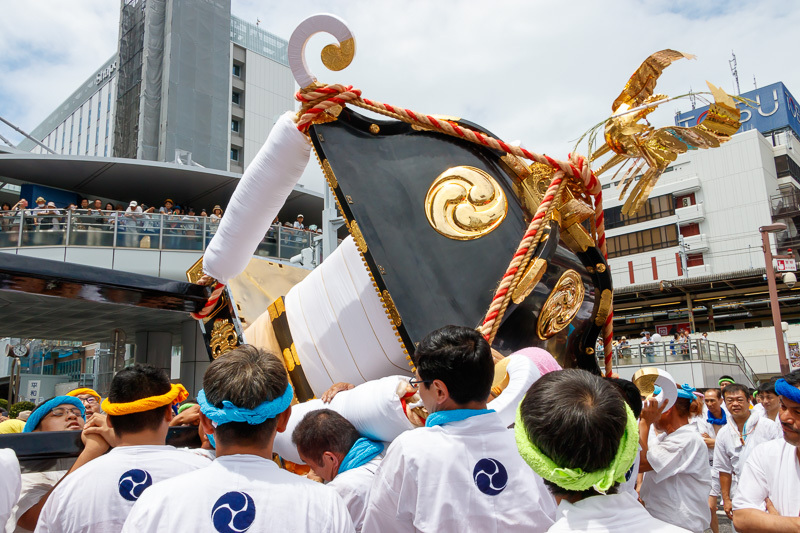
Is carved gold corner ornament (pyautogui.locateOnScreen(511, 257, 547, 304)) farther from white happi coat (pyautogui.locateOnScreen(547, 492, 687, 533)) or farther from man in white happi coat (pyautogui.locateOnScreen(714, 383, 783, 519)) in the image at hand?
man in white happi coat (pyautogui.locateOnScreen(714, 383, 783, 519))

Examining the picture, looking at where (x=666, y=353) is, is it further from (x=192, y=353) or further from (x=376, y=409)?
(x=376, y=409)

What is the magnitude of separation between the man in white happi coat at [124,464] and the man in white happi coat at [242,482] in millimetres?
344

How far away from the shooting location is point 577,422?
1.41 meters

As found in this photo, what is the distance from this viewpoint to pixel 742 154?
33031 mm

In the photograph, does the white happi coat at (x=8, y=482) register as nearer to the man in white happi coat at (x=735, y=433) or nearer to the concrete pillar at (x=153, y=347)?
the man in white happi coat at (x=735, y=433)

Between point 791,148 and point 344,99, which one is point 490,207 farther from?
point 791,148

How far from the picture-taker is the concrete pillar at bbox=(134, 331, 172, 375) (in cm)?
1750

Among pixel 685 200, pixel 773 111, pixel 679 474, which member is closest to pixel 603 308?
pixel 679 474

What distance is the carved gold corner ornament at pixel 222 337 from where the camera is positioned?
4430 mm

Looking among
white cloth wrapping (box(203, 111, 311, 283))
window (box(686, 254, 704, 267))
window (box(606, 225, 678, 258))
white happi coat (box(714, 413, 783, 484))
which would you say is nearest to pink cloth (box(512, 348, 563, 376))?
white cloth wrapping (box(203, 111, 311, 283))

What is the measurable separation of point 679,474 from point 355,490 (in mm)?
2256

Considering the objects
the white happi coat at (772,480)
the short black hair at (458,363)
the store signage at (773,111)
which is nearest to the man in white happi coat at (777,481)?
the white happi coat at (772,480)

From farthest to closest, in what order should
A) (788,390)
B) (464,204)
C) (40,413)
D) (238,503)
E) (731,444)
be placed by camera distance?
(731,444), (464,204), (40,413), (788,390), (238,503)

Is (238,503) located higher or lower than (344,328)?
lower
